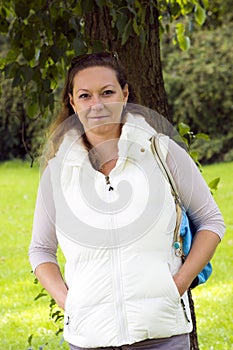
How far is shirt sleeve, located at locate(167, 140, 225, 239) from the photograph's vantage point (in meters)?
2.38

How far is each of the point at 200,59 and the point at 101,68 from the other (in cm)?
1757

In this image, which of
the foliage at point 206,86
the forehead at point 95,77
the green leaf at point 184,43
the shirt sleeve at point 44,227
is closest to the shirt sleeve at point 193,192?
the forehead at point 95,77

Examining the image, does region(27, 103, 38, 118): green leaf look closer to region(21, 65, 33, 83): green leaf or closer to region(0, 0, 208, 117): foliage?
region(0, 0, 208, 117): foliage

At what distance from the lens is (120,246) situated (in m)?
2.26

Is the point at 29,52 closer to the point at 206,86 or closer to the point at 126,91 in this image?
the point at 126,91

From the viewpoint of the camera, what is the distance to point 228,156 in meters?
20.1

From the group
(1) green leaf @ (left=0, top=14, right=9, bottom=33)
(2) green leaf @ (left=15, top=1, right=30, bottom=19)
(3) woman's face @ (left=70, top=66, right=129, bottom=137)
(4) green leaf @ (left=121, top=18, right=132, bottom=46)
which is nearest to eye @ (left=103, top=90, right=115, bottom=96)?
(3) woman's face @ (left=70, top=66, right=129, bottom=137)

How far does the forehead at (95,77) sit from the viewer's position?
241cm

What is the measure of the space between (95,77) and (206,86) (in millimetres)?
17509

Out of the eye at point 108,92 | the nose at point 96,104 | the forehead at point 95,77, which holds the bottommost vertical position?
the nose at point 96,104

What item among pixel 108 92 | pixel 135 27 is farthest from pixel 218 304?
pixel 108 92

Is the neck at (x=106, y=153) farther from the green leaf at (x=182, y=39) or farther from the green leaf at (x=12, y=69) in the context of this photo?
the green leaf at (x=182, y=39)

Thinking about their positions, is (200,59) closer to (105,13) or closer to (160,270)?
(105,13)

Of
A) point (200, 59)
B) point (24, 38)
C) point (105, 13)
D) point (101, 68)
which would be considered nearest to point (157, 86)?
point (105, 13)
